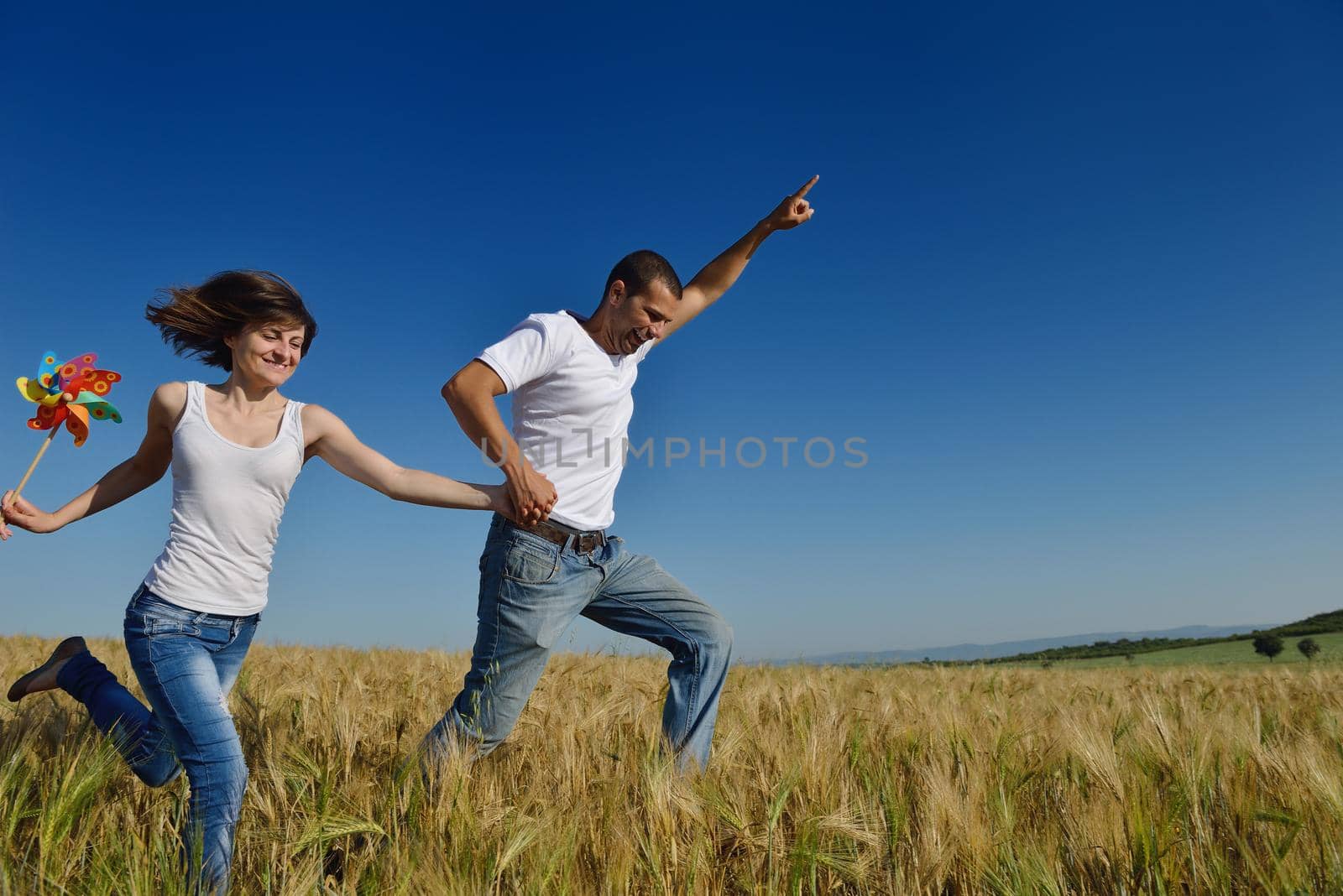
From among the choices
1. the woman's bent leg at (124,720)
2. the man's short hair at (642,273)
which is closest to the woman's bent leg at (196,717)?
the woman's bent leg at (124,720)

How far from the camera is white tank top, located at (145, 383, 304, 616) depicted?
252 centimetres

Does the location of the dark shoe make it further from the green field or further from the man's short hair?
the green field

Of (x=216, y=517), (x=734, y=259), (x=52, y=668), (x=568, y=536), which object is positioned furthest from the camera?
(x=734, y=259)

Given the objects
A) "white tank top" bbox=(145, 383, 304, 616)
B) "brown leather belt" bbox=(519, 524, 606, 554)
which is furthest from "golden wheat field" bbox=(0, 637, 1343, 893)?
"brown leather belt" bbox=(519, 524, 606, 554)

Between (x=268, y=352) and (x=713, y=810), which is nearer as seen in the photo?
(x=713, y=810)

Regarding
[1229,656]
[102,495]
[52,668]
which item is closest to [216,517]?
[102,495]

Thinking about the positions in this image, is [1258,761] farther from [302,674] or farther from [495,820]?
[302,674]

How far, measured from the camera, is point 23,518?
297cm

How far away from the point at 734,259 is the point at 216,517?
2540mm

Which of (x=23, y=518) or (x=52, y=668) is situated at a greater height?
(x=23, y=518)

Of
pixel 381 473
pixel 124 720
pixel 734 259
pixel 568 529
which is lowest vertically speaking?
pixel 124 720

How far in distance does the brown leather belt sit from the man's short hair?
3.00 feet

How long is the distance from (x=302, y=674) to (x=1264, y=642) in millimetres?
13215

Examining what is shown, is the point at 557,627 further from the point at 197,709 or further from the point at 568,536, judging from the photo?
the point at 197,709
